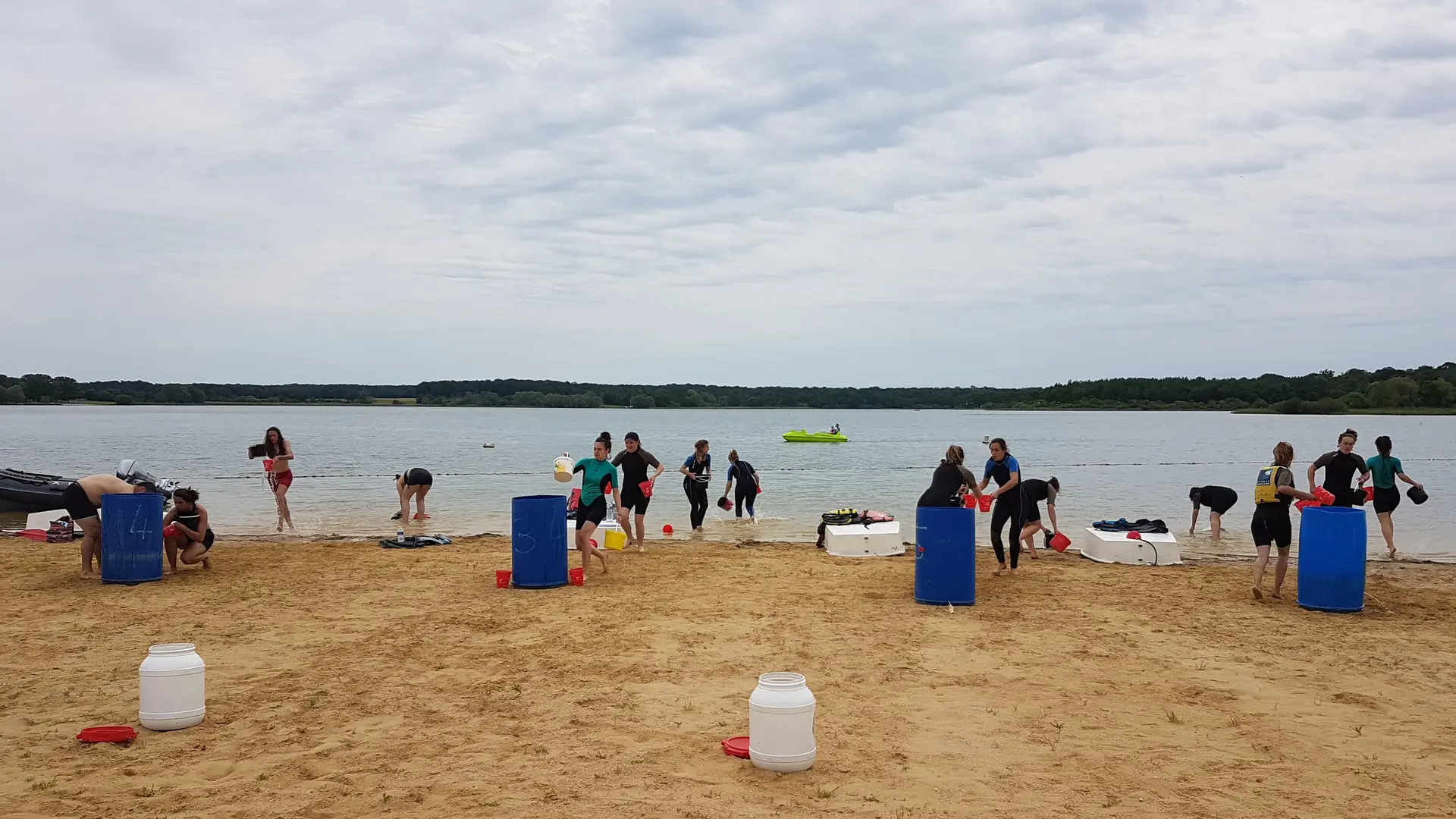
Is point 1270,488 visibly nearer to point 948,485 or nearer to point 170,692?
point 948,485

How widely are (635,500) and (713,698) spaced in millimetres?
7549

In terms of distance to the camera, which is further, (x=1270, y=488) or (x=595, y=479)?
(x=595, y=479)

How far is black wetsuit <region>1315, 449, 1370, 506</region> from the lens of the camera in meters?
11.9

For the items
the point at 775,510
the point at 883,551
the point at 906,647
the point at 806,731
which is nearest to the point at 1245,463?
the point at 775,510

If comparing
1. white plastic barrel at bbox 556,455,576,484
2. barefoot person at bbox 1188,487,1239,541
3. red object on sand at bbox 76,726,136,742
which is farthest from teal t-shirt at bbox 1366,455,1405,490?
red object on sand at bbox 76,726,136,742

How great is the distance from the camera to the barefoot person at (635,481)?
13828 millimetres

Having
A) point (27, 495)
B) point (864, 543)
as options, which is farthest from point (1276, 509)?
point (27, 495)

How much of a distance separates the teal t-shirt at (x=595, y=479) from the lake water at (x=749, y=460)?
18.8ft

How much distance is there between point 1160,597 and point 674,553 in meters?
6.37

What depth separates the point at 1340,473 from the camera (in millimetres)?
11852

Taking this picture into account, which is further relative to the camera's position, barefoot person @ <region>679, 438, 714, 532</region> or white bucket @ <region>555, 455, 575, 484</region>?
barefoot person @ <region>679, 438, 714, 532</region>

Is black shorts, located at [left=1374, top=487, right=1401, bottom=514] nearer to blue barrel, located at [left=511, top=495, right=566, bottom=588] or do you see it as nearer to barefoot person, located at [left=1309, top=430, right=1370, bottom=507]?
barefoot person, located at [left=1309, top=430, right=1370, bottom=507]

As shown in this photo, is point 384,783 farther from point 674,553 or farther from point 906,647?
point 674,553

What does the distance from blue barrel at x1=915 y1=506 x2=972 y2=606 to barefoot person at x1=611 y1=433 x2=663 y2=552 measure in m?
4.54
